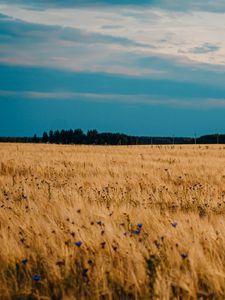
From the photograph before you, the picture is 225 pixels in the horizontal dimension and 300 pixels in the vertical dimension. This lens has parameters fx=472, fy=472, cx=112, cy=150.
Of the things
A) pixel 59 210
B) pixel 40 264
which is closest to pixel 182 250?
pixel 40 264

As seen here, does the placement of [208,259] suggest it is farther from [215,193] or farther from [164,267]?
[215,193]

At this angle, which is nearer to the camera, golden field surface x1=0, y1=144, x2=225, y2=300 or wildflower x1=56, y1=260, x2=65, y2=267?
golden field surface x1=0, y1=144, x2=225, y2=300

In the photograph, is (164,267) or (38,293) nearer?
(38,293)

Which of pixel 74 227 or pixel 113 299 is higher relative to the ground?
pixel 74 227

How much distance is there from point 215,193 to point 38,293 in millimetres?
6340

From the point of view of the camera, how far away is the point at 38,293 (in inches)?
141

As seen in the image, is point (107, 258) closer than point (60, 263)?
No

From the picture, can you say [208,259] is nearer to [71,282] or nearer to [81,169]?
[71,282]

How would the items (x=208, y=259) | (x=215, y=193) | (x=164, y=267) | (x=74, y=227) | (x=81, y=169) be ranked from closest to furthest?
(x=164, y=267) → (x=208, y=259) → (x=74, y=227) → (x=215, y=193) → (x=81, y=169)

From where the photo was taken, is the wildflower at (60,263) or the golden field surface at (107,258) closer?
the golden field surface at (107,258)

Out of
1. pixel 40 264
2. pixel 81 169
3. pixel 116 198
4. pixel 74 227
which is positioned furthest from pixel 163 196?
pixel 81 169

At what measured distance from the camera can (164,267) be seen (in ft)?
12.7

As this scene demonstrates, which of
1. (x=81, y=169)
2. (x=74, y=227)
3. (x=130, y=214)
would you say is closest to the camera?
(x=74, y=227)

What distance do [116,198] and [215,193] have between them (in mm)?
2319
